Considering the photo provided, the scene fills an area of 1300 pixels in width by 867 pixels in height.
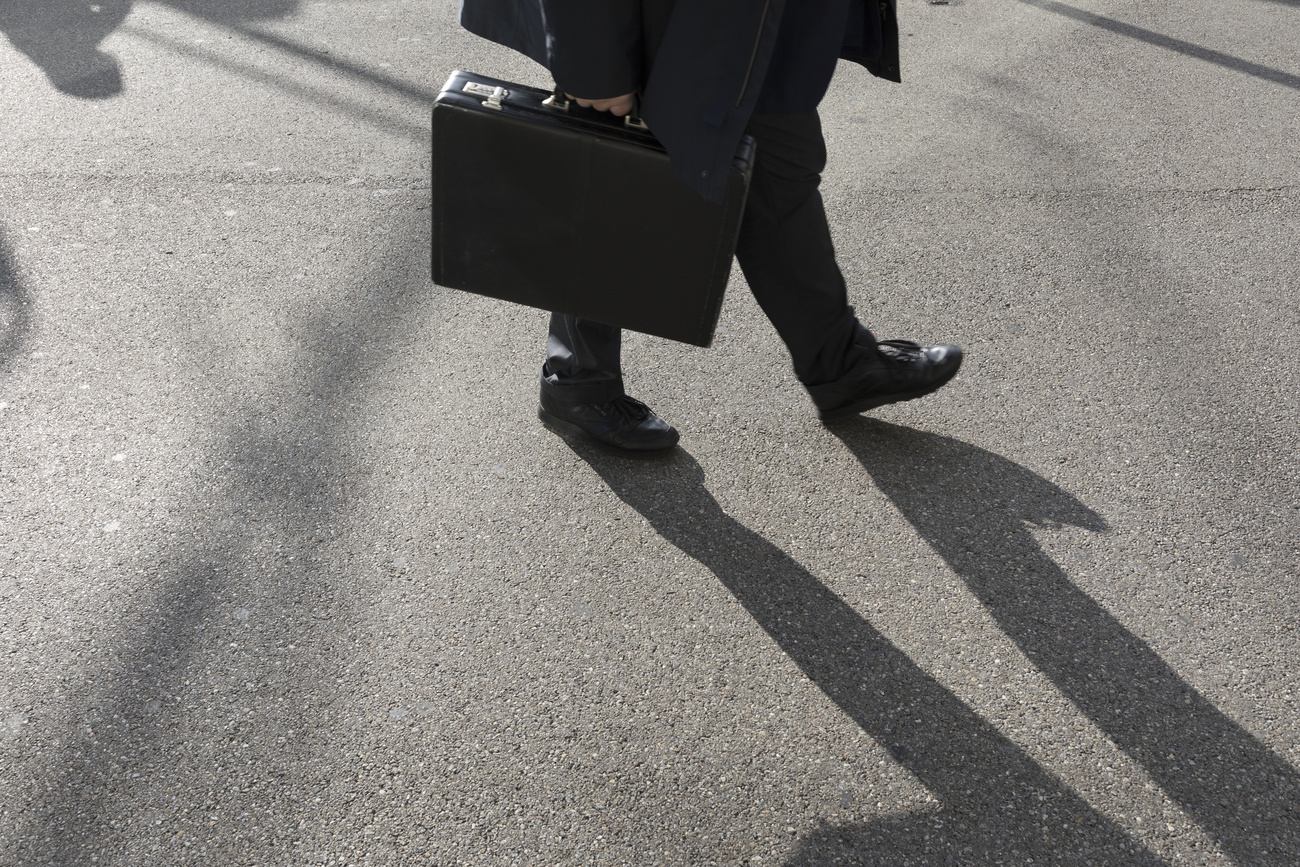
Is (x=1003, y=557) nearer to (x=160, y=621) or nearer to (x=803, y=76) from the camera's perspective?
→ (x=803, y=76)

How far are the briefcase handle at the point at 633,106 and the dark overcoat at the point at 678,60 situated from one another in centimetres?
3

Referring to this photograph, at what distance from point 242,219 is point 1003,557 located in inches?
113

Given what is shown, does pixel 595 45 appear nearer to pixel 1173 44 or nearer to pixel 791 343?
pixel 791 343

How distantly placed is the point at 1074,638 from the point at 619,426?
122cm

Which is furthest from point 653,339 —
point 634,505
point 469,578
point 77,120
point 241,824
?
point 77,120

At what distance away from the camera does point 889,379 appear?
276 centimetres

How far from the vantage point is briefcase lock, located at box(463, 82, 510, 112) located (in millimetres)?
2035

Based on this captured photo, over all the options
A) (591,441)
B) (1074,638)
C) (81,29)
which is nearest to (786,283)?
(591,441)

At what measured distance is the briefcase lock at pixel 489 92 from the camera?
6.68 ft

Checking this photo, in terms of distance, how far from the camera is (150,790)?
195 cm

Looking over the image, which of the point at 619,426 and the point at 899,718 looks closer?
the point at 899,718

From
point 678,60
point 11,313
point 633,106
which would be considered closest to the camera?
point 678,60

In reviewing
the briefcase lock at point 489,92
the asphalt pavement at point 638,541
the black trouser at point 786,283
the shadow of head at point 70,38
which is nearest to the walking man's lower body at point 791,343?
the black trouser at point 786,283

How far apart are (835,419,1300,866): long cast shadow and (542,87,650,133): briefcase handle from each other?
117cm
